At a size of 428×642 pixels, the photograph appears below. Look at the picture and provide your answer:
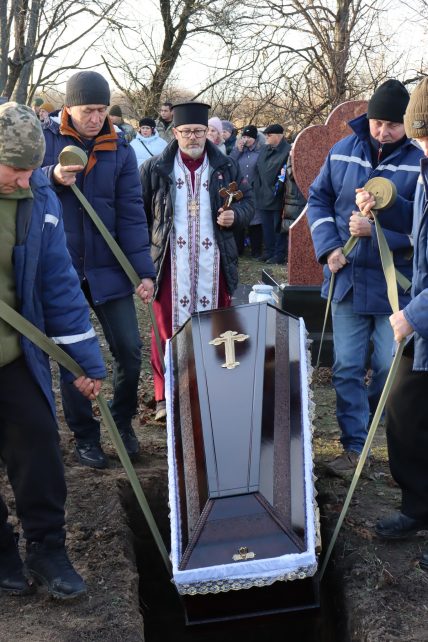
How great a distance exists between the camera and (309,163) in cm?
671

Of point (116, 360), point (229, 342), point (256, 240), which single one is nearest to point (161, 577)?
point (116, 360)

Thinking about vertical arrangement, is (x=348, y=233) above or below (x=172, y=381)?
above

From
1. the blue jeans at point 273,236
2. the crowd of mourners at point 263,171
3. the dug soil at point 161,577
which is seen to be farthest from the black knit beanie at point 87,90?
the blue jeans at point 273,236

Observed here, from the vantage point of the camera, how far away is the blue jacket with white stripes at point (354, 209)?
13.6ft

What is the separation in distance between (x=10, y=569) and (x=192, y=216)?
248 centimetres

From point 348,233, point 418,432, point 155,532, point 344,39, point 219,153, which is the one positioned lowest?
point 155,532

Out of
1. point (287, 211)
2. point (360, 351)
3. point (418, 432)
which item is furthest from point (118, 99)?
point (418, 432)

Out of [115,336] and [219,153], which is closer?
[115,336]

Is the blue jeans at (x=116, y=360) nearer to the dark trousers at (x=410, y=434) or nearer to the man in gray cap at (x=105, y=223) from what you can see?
the man in gray cap at (x=105, y=223)

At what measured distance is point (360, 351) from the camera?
172 inches

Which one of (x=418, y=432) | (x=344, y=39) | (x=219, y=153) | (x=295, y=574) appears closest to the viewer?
(x=295, y=574)

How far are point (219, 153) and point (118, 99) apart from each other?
40.6ft

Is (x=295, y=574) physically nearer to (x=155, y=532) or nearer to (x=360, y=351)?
(x=155, y=532)

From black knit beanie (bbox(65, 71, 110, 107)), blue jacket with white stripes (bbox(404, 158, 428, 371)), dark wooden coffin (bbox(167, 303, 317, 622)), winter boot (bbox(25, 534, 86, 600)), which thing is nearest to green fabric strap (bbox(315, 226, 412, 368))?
blue jacket with white stripes (bbox(404, 158, 428, 371))
